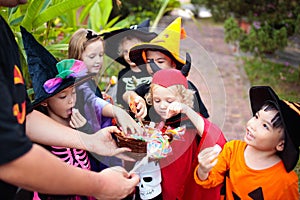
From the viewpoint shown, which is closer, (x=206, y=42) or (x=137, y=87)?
(x=137, y=87)

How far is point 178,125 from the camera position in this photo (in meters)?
2.13

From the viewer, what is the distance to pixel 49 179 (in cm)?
127

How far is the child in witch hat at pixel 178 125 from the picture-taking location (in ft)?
6.68

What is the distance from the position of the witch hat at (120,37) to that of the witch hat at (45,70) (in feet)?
2.35

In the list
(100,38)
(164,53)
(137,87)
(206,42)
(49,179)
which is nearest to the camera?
(49,179)

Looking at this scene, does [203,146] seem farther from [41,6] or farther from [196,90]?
[41,6]

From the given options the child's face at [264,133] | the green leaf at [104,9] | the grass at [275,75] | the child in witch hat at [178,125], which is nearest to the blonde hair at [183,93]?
the child in witch hat at [178,125]

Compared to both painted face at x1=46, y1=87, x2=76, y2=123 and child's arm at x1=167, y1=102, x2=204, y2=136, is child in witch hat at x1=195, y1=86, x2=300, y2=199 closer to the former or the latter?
child's arm at x1=167, y1=102, x2=204, y2=136

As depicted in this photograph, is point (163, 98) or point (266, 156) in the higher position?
point (163, 98)

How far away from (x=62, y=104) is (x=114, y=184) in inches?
31.9

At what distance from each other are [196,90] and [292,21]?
424 centimetres

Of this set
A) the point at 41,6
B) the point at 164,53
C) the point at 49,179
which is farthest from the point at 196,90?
the point at 41,6

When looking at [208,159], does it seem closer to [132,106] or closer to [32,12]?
[132,106]

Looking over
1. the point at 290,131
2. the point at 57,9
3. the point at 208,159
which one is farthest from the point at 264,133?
the point at 57,9
